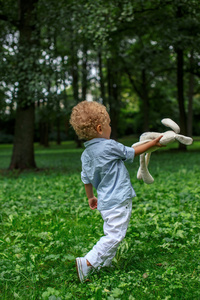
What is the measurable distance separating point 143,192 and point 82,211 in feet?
5.38

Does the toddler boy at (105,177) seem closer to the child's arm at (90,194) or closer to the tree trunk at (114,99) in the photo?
the child's arm at (90,194)

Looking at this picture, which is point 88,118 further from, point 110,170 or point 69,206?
point 69,206

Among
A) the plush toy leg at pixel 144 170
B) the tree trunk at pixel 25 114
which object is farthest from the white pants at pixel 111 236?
the tree trunk at pixel 25 114

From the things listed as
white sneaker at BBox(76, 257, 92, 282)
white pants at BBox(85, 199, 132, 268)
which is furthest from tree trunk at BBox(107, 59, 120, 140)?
white sneaker at BBox(76, 257, 92, 282)

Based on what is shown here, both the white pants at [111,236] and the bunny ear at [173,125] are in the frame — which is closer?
the white pants at [111,236]

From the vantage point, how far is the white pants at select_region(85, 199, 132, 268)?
294cm

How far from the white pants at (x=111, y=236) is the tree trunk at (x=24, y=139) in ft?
30.7

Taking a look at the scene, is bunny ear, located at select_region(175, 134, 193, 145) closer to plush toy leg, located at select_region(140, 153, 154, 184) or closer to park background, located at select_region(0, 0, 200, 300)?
plush toy leg, located at select_region(140, 153, 154, 184)

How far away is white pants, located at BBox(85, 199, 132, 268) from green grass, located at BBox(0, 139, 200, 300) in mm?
153

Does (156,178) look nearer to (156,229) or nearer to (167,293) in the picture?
(156,229)

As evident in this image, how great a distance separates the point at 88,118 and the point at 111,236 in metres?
1.05

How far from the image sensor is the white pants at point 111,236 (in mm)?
2936

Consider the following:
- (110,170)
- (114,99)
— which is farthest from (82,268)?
(114,99)

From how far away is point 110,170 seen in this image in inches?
120
